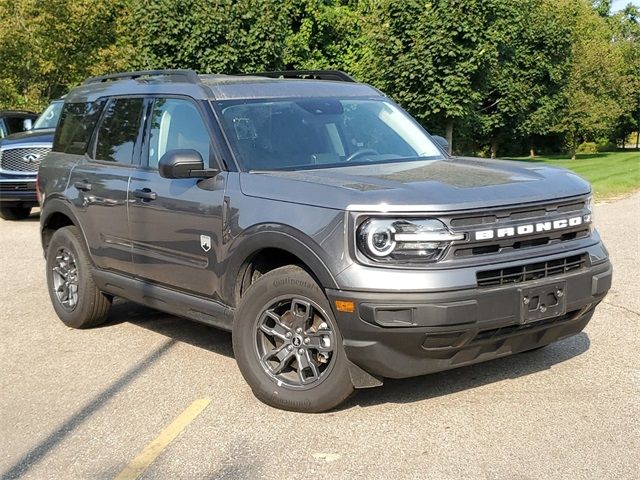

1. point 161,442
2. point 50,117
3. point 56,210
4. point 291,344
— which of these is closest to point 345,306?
point 291,344

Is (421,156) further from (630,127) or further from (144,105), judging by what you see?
(630,127)

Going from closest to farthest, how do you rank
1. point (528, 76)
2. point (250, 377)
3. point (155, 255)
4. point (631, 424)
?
point (631, 424)
point (250, 377)
point (155, 255)
point (528, 76)

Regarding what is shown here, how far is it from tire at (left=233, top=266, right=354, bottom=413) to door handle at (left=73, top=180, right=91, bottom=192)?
7.56 feet

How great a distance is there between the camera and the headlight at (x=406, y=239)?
14.9 ft

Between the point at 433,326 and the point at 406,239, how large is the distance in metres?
0.48

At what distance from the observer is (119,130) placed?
22.5 feet

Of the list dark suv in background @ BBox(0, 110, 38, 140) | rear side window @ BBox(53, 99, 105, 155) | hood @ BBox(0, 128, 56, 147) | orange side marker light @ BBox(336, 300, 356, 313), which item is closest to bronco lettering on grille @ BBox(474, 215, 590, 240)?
orange side marker light @ BBox(336, 300, 356, 313)

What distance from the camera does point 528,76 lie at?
43344mm

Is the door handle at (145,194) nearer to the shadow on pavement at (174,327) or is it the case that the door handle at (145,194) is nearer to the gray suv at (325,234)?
the gray suv at (325,234)

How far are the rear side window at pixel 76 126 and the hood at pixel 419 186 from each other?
8.09 feet

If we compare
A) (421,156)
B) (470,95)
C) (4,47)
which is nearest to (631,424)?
(421,156)

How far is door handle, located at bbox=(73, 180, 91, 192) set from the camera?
6.90 meters

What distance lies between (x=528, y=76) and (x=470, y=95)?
2135 cm

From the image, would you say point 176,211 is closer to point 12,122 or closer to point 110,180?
point 110,180
